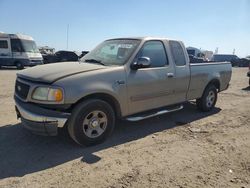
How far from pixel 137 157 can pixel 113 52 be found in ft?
7.62

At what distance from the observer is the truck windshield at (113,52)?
18.2 ft

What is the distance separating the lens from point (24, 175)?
3885 mm

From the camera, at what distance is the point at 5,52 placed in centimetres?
2181

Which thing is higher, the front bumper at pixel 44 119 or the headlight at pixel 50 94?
the headlight at pixel 50 94

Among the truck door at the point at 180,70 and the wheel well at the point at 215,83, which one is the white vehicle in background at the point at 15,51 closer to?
the wheel well at the point at 215,83

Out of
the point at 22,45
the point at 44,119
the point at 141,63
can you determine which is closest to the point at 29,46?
the point at 22,45

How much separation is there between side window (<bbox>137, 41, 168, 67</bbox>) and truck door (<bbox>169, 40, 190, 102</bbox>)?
32 centimetres

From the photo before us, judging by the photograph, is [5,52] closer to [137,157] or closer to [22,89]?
[22,89]

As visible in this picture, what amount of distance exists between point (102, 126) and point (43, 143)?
1.08m

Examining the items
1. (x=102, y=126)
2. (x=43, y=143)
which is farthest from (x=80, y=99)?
(x=43, y=143)

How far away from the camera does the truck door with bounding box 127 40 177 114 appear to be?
543 cm

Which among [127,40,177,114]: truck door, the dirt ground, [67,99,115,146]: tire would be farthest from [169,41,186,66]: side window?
[67,99,115,146]: tire

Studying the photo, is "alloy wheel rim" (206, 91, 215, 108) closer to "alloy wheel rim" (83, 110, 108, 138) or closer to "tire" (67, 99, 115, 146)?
"tire" (67, 99, 115, 146)

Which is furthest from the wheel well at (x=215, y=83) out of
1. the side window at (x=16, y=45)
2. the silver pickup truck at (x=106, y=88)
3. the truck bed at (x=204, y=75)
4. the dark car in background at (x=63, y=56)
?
the dark car in background at (x=63, y=56)
